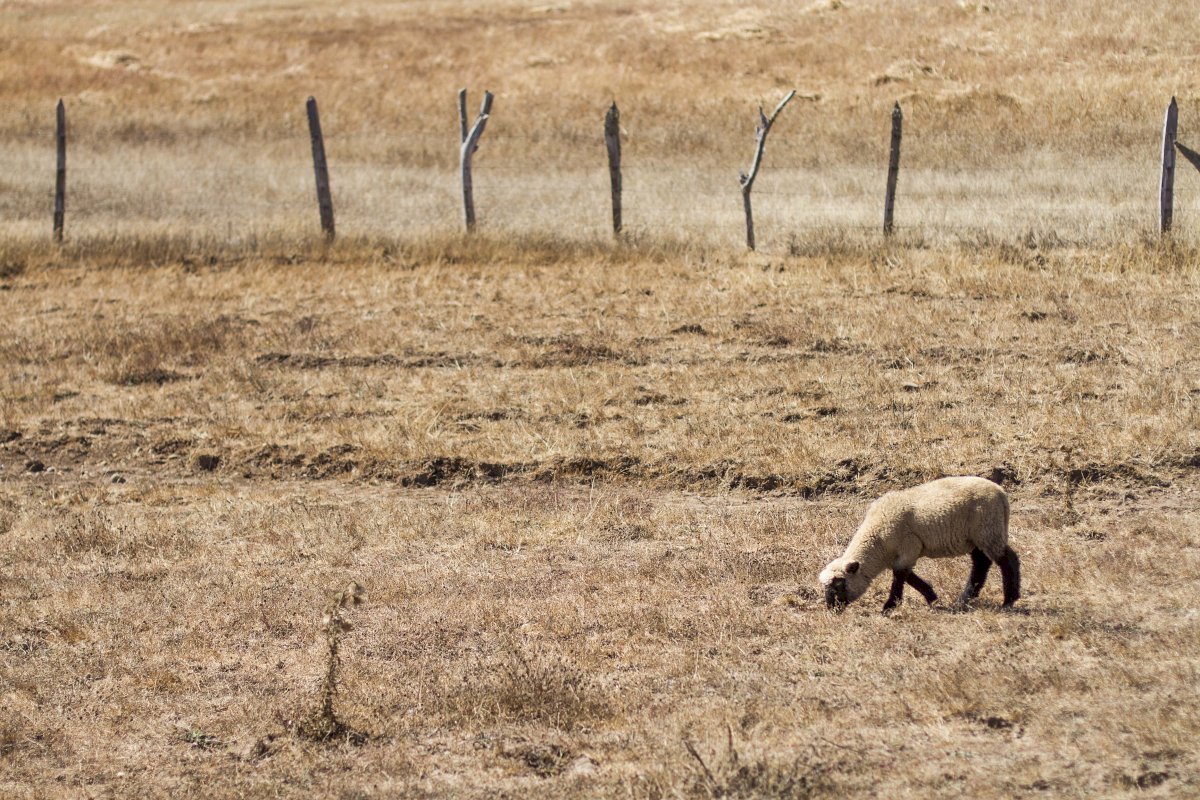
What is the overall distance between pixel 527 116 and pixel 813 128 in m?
6.77

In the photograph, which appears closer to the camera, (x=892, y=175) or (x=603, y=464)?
A: (x=603, y=464)

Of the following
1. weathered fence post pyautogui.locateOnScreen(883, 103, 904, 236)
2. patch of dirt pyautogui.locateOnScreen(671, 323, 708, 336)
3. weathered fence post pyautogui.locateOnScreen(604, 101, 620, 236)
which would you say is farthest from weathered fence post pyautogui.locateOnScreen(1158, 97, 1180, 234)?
weathered fence post pyautogui.locateOnScreen(604, 101, 620, 236)

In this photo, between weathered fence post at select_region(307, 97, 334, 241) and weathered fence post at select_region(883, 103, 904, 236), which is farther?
weathered fence post at select_region(307, 97, 334, 241)

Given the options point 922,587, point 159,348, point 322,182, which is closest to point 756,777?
point 922,587

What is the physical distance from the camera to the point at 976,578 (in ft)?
22.3

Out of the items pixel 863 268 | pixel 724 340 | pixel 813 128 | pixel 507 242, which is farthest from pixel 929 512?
pixel 813 128

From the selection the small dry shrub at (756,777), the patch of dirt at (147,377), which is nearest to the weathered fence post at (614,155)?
the patch of dirt at (147,377)

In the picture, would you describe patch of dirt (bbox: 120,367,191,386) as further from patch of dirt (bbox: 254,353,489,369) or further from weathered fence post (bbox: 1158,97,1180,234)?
weathered fence post (bbox: 1158,97,1180,234)

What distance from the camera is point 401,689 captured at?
635cm

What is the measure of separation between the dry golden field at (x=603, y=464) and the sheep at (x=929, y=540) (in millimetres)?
243

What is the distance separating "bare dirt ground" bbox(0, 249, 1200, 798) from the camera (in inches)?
220

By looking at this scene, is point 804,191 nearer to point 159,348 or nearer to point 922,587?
point 159,348

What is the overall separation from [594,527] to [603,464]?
4.53 ft

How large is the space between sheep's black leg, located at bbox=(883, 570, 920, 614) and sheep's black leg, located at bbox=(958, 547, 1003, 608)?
1.01ft
